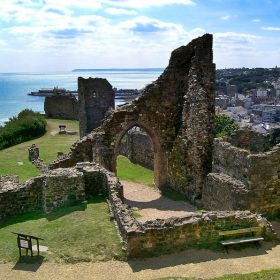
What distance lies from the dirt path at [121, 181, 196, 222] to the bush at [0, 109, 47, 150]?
807 inches

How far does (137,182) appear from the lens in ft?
85.3

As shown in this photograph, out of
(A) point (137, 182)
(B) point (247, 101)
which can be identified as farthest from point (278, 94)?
(A) point (137, 182)

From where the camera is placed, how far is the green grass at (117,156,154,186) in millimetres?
26469

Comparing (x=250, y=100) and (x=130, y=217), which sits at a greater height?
(x=130, y=217)

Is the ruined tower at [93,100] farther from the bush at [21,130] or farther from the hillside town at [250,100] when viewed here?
the hillside town at [250,100]

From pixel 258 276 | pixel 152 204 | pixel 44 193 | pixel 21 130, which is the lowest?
pixel 152 204

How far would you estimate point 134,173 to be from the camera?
2820 centimetres

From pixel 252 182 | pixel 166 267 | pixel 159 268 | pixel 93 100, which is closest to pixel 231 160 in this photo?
pixel 252 182

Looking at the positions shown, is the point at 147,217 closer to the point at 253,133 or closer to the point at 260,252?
the point at 260,252

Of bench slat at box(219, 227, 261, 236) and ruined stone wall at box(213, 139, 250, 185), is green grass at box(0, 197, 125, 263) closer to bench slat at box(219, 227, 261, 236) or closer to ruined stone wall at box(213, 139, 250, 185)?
bench slat at box(219, 227, 261, 236)

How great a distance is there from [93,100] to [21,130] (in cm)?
781

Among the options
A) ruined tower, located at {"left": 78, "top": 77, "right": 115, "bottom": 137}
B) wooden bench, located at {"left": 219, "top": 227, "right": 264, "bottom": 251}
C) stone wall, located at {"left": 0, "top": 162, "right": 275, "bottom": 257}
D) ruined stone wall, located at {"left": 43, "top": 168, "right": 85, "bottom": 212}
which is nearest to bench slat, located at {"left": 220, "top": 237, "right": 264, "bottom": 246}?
wooden bench, located at {"left": 219, "top": 227, "right": 264, "bottom": 251}

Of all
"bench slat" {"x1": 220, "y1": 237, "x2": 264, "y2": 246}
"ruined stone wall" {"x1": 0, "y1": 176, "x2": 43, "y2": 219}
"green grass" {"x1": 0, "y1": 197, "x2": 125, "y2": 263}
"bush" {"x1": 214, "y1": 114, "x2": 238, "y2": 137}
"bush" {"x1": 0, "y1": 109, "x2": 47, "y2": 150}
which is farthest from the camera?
"bush" {"x1": 0, "y1": 109, "x2": 47, "y2": 150}

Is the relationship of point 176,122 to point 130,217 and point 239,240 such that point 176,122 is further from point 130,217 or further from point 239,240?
point 239,240
